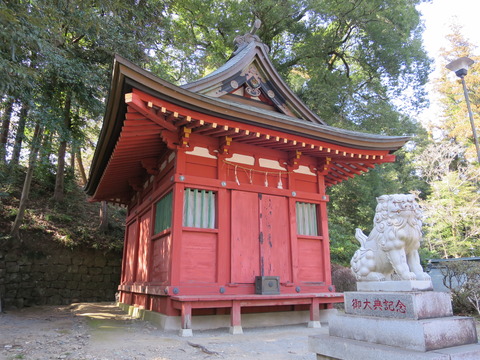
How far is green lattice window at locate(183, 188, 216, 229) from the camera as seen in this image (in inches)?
243

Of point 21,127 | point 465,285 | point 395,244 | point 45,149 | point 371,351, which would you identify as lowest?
point 371,351

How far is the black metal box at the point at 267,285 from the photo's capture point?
6199 mm

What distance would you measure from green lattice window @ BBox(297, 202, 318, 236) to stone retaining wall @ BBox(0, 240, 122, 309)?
8.92 meters

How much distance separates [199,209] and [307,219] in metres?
2.71

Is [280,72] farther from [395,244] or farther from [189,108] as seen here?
[395,244]

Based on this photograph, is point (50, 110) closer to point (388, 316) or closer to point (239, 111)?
point (239, 111)

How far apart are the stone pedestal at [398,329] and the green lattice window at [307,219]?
140 inches

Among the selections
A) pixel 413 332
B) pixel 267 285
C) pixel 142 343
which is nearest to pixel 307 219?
pixel 267 285

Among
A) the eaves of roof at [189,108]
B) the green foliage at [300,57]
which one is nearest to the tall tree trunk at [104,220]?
the green foliage at [300,57]

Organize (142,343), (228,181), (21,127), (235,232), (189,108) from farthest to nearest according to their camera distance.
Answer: (21,127) → (228,181) → (235,232) → (189,108) → (142,343)

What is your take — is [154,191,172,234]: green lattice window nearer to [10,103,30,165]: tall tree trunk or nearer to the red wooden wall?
the red wooden wall

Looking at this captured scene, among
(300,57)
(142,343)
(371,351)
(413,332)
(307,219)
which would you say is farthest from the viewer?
(300,57)

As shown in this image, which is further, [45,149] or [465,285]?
[45,149]

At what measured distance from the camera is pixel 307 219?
755cm
